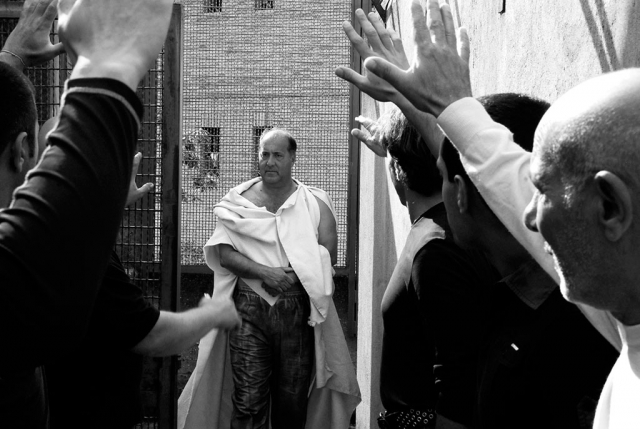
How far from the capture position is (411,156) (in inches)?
107

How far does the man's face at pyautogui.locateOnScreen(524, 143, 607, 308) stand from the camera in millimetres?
1139

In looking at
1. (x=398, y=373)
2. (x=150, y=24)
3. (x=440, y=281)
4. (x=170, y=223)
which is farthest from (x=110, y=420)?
(x=150, y=24)

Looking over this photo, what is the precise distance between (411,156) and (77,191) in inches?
71.4

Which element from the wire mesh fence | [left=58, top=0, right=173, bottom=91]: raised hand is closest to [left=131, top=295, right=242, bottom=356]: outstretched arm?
[left=58, top=0, right=173, bottom=91]: raised hand

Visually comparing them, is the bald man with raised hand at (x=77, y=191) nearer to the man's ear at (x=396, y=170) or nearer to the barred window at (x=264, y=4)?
the man's ear at (x=396, y=170)

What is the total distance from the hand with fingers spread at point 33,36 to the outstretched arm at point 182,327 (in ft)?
3.64

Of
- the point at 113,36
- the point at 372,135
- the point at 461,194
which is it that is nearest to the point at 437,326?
the point at 461,194

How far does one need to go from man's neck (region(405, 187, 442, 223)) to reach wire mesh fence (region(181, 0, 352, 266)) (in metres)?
5.55

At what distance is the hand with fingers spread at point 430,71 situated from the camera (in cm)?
157

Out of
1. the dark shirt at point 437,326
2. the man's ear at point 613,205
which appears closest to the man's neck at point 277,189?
the dark shirt at point 437,326

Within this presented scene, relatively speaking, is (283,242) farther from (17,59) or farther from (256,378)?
(17,59)

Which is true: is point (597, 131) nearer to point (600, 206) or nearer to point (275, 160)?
point (600, 206)

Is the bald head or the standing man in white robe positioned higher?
the bald head

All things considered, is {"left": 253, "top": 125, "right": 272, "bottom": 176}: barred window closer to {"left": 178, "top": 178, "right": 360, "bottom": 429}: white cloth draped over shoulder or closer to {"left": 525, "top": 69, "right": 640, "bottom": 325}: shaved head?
{"left": 178, "top": 178, "right": 360, "bottom": 429}: white cloth draped over shoulder
